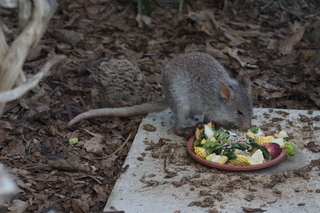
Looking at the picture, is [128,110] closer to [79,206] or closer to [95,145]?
[95,145]

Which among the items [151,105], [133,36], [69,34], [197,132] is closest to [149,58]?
[133,36]

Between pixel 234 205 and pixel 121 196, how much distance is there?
40.8 inches

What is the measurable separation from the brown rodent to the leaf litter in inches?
21.3

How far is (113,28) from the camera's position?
351 inches

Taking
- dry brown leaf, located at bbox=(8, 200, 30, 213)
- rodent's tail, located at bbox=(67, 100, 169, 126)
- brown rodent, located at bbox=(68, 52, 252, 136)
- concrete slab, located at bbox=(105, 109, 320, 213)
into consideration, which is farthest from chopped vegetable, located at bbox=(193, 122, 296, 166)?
dry brown leaf, located at bbox=(8, 200, 30, 213)

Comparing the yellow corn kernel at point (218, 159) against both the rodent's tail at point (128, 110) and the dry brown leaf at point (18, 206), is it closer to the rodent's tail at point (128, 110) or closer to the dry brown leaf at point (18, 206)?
the rodent's tail at point (128, 110)

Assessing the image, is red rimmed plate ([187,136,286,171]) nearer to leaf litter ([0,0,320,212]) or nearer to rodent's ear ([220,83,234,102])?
leaf litter ([0,0,320,212])

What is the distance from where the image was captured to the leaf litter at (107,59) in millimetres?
5242

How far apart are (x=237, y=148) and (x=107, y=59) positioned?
11.0ft

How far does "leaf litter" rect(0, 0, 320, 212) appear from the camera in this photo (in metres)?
5.24

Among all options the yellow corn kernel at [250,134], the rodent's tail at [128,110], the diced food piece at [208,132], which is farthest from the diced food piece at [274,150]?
the rodent's tail at [128,110]

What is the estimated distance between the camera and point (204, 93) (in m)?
5.93

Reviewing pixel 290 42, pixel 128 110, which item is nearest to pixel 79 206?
pixel 128 110

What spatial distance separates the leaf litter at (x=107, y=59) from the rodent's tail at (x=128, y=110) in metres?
0.17
